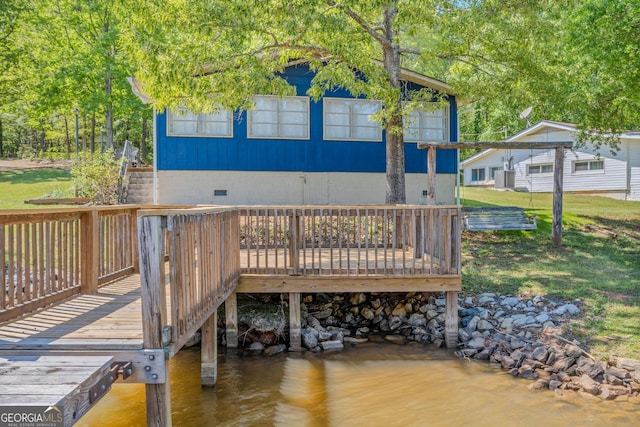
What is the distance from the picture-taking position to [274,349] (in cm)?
679

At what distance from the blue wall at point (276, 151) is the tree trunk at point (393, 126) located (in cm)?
166

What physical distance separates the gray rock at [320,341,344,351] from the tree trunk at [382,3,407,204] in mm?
5107

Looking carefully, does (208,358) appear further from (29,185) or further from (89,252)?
(29,185)

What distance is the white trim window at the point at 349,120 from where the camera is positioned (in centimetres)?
1284

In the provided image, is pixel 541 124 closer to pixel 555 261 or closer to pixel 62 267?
pixel 555 261

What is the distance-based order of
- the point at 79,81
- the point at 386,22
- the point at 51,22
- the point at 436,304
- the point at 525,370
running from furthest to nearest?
1. the point at 51,22
2. the point at 79,81
3. the point at 386,22
4. the point at 436,304
5. the point at 525,370

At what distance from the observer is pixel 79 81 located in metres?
20.6

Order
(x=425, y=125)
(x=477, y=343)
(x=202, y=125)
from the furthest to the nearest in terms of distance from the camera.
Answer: (x=425, y=125)
(x=202, y=125)
(x=477, y=343)

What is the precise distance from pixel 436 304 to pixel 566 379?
2.58 metres

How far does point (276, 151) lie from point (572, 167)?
653 inches

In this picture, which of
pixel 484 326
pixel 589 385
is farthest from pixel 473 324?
pixel 589 385

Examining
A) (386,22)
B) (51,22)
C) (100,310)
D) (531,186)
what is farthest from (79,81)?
(531,186)

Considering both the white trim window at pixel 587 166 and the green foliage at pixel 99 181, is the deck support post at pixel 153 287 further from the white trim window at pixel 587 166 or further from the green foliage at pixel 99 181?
the white trim window at pixel 587 166

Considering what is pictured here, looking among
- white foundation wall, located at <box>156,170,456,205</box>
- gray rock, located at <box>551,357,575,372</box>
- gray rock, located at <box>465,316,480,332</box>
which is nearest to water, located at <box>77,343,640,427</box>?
gray rock, located at <box>551,357,575,372</box>
